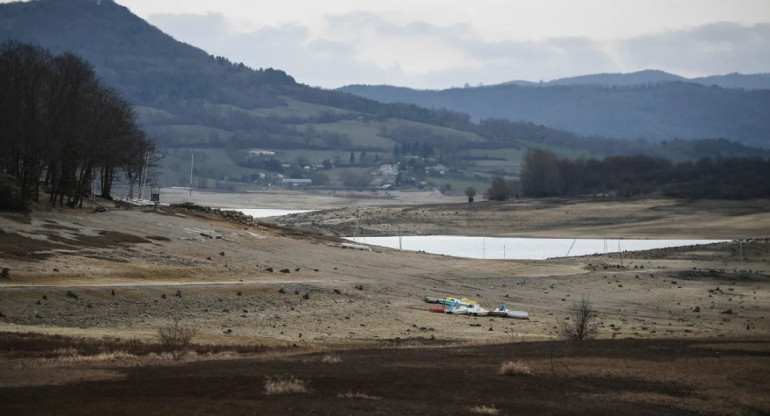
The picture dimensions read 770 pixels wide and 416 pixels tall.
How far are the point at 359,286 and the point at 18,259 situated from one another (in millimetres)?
18353

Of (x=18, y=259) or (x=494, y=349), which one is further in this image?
(x=18, y=259)

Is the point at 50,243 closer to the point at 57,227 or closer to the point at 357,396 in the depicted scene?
the point at 57,227

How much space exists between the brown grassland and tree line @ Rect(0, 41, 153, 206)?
3913 mm

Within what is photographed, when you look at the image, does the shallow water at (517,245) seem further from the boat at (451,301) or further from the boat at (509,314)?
the boat at (509,314)

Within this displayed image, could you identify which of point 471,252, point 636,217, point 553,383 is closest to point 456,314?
point 553,383

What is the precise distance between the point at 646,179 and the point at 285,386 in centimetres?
17016

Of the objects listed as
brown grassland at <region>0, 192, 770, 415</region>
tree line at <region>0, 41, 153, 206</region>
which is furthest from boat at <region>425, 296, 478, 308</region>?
tree line at <region>0, 41, 153, 206</region>

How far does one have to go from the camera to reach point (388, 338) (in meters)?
41.8

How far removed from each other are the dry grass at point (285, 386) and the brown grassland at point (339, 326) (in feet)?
0.14

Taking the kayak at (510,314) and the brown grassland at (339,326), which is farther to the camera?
the kayak at (510,314)

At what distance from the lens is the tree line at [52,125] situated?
222ft

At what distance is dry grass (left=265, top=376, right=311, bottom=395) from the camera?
73.1 feet

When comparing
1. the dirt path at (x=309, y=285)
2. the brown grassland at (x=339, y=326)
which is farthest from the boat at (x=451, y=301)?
the brown grassland at (x=339, y=326)

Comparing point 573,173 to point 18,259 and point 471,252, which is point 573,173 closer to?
point 471,252
